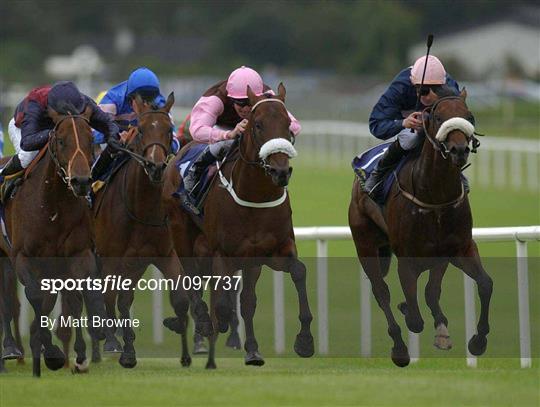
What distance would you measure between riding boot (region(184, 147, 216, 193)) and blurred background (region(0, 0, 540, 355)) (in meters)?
21.4

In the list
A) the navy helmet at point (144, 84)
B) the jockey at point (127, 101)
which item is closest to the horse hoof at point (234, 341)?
the jockey at point (127, 101)

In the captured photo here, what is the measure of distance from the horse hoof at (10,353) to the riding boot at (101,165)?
1.52 meters

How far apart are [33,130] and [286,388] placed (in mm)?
2810

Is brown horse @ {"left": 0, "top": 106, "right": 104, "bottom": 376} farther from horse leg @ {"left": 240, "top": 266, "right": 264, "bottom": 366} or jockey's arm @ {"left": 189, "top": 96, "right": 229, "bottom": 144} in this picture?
horse leg @ {"left": 240, "top": 266, "right": 264, "bottom": 366}

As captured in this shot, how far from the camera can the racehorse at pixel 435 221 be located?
9.67 metres

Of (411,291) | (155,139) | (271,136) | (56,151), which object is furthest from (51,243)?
(411,291)

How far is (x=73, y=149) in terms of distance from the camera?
32.3 ft

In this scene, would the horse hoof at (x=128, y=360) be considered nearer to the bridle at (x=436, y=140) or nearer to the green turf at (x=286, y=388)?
the green turf at (x=286, y=388)

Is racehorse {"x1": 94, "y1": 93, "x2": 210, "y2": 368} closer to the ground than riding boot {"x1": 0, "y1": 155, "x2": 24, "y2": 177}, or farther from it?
closer to the ground

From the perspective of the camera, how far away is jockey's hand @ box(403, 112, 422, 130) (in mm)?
10039

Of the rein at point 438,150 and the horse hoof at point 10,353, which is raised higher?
the rein at point 438,150

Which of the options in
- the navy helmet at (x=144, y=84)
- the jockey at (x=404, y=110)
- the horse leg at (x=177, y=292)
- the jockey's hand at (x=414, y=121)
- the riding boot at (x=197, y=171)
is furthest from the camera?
the navy helmet at (x=144, y=84)

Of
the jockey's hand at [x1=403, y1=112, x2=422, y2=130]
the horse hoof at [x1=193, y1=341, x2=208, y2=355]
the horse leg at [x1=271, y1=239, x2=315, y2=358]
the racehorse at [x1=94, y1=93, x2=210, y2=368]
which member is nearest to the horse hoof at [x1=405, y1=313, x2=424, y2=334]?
the horse leg at [x1=271, y1=239, x2=315, y2=358]

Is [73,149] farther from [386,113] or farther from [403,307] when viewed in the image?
[403,307]
